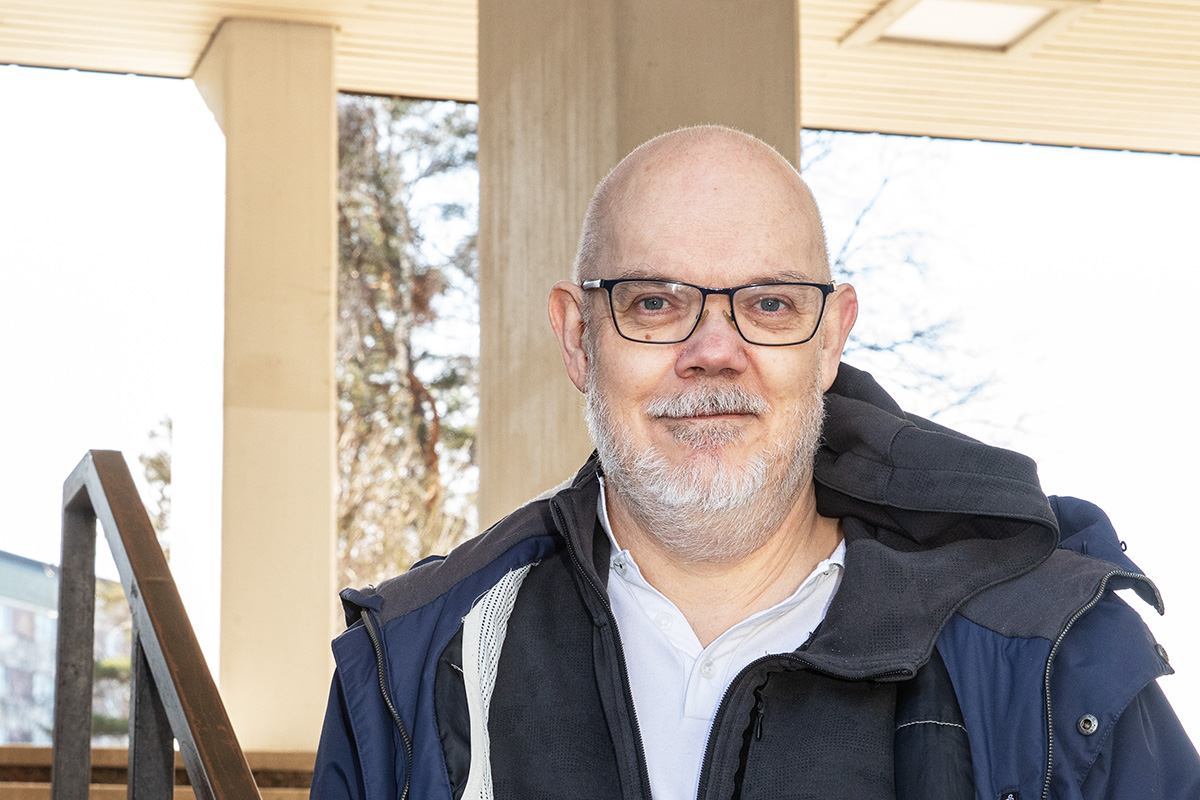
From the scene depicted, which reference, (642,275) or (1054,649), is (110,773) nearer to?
(642,275)

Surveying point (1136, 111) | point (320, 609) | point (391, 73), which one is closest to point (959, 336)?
point (1136, 111)

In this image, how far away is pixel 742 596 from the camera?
80.8 inches

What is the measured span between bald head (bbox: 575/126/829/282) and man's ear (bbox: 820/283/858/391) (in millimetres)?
66

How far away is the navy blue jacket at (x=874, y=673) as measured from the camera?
167 cm

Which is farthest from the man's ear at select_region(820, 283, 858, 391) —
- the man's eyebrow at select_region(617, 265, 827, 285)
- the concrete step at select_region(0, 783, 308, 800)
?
the concrete step at select_region(0, 783, 308, 800)

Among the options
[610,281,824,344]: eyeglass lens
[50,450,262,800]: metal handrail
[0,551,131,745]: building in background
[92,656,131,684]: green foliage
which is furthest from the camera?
[92,656,131,684]: green foliage

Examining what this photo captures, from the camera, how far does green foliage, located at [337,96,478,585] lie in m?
15.0

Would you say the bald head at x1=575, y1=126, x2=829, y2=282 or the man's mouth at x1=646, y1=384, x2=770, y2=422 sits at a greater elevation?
the bald head at x1=575, y1=126, x2=829, y2=282

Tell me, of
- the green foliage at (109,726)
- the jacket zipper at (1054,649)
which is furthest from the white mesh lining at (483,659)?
the green foliage at (109,726)

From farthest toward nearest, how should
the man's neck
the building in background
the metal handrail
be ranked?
the building in background < the metal handrail < the man's neck

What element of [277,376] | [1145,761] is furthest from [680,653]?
[277,376]

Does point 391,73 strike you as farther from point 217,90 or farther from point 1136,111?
point 1136,111

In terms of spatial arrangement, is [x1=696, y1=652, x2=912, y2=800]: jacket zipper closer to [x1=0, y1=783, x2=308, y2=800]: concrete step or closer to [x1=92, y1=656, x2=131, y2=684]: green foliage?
[x1=0, y1=783, x2=308, y2=800]: concrete step

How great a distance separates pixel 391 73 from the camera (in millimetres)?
7453
